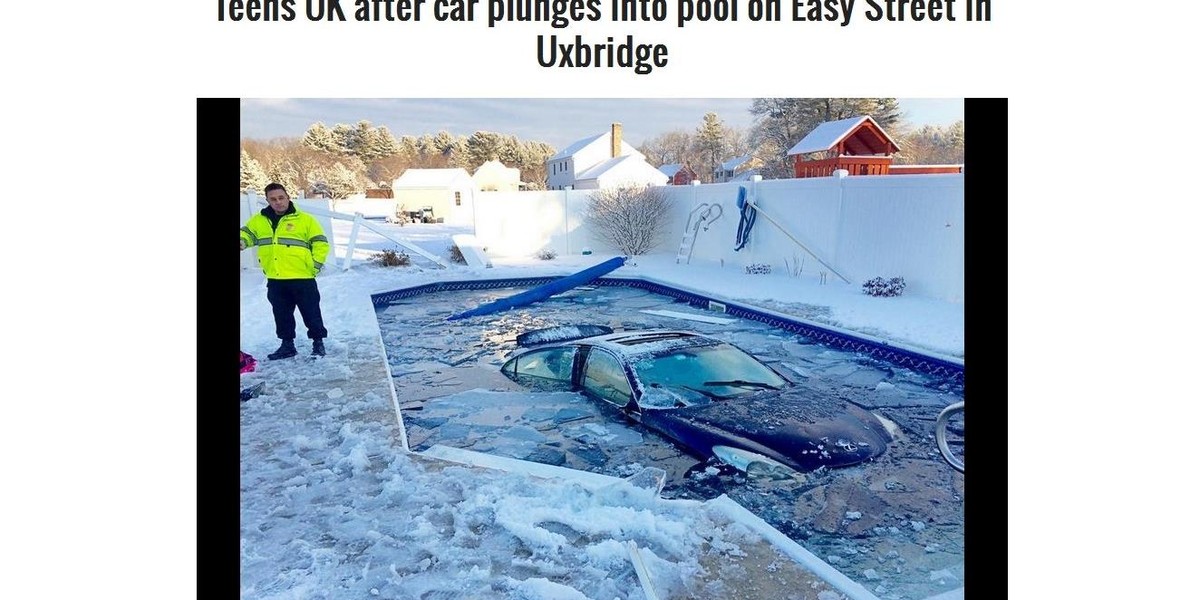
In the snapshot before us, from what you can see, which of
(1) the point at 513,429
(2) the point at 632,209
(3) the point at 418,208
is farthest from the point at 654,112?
(1) the point at 513,429

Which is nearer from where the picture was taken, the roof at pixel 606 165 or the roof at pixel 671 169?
the roof at pixel 606 165

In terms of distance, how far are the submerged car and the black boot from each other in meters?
1.72

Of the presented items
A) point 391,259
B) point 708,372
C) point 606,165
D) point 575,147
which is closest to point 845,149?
point 606,165

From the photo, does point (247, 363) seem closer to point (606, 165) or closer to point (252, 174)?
point (606, 165)

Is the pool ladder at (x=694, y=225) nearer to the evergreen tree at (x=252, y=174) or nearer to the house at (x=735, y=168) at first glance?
the house at (x=735, y=168)

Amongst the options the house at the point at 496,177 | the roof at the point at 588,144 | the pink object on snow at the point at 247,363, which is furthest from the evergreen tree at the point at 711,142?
the pink object on snow at the point at 247,363

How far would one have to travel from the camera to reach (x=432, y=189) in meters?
21.9

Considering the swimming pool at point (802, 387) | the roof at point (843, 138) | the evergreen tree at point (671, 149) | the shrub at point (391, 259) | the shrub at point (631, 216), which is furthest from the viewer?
the evergreen tree at point (671, 149)

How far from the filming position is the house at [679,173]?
77.5 ft
